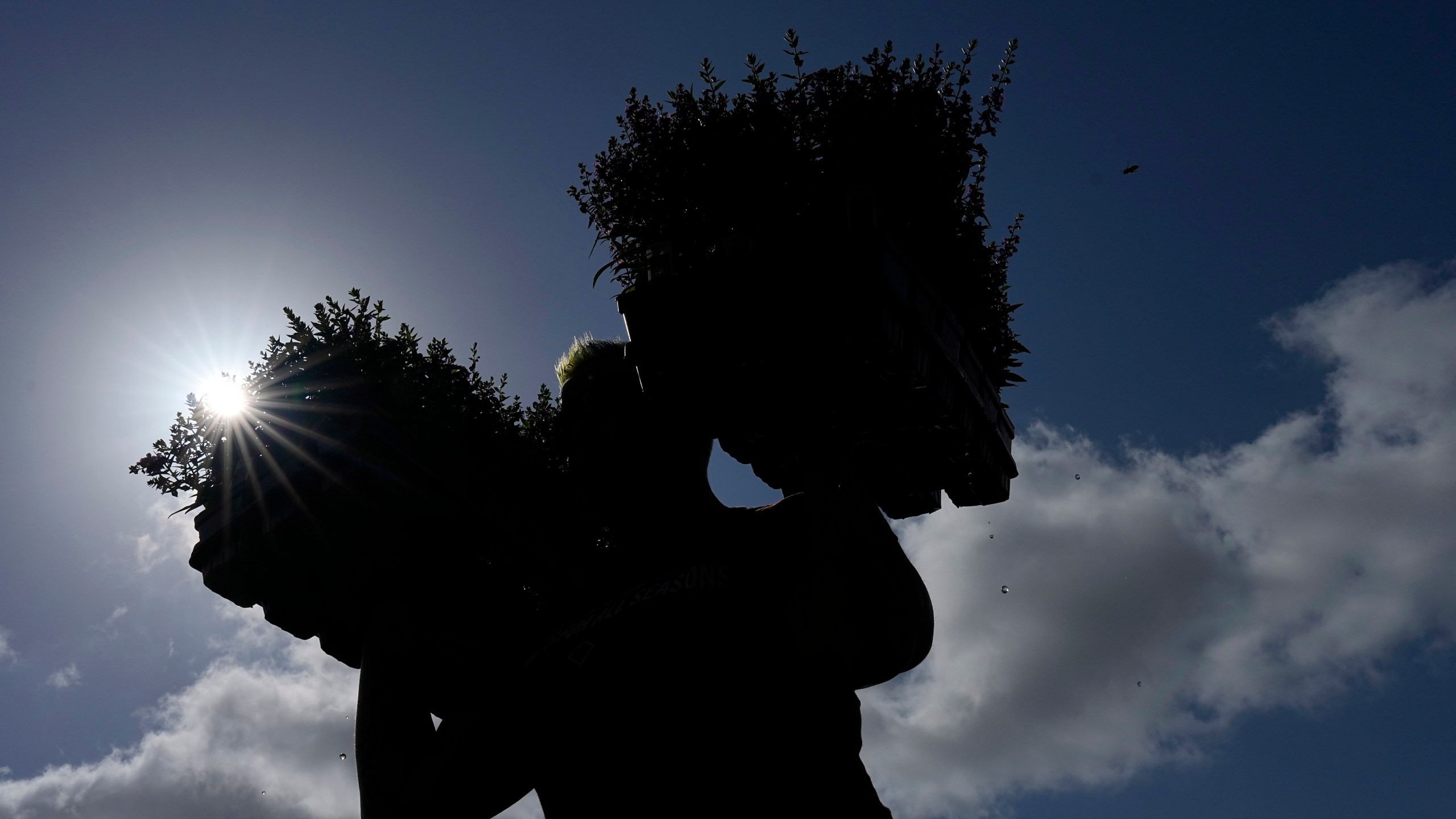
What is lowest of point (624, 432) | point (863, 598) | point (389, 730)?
point (863, 598)

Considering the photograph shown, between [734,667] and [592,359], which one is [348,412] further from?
[734,667]

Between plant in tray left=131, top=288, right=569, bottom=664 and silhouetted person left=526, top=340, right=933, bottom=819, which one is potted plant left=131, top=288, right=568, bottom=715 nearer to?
plant in tray left=131, top=288, right=569, bottom=664

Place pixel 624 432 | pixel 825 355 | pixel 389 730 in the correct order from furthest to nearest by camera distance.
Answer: pixel 624 432, pixel 389 730, pixel 825 355

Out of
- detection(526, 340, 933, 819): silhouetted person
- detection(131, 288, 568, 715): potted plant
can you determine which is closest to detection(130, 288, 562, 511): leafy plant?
detection(131, 288, 568, 715): potted plant

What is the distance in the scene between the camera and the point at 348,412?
3.28 metres

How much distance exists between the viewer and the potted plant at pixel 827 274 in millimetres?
2557

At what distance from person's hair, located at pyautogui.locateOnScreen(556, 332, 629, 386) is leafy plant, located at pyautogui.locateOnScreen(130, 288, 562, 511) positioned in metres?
0.38

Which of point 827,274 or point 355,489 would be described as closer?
point 827,274

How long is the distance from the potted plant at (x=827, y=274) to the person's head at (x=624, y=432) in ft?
0.53

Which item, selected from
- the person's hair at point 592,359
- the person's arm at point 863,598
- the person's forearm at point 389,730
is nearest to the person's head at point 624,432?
the person's hair at point 592,359

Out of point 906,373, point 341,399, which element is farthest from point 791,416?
point 341,399

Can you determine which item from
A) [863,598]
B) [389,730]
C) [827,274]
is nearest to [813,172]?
[827,274]

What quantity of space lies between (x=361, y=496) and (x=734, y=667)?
1342 millimetres

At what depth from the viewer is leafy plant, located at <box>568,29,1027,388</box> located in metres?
2.92
